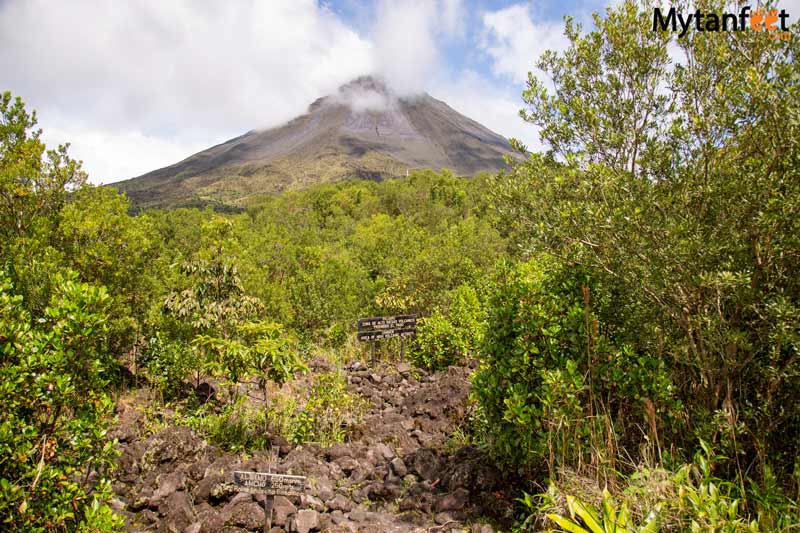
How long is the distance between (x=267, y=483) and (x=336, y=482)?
150cm

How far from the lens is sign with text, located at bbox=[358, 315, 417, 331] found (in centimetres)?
1007

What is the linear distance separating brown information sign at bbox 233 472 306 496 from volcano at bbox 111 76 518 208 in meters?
133

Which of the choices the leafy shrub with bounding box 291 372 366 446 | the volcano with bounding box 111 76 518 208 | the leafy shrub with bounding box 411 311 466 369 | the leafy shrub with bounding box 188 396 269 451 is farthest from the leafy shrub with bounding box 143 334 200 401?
the volcano with bounding box 111 76 518 208

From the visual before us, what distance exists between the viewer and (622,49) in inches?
175

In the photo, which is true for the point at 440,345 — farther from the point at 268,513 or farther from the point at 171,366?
the point at 268,513

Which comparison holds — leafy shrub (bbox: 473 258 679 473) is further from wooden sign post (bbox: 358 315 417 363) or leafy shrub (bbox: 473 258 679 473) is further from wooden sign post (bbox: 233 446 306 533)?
wooden sign post (bbox: 358 315 417 363)

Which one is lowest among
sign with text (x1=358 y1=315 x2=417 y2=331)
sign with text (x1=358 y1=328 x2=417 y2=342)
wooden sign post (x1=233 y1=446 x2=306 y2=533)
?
wooden sign post (x1=233 y1=446 x2=306 y2=533)

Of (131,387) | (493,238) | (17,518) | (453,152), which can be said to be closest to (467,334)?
(131,387)

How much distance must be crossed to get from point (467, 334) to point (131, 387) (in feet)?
22.9

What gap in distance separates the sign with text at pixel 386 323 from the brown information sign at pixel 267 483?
5.99 metres

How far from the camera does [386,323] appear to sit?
10203 millimetres

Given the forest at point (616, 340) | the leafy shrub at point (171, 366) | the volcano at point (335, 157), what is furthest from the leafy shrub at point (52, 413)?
the volcano at point (335, 157)

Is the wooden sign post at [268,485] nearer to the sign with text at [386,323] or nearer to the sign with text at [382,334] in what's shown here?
the sign with text at [382,334]

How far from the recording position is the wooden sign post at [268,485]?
12.9 feet
